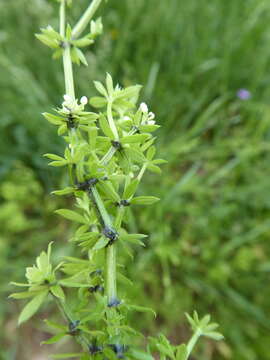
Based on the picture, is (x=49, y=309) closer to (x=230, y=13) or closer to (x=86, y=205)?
(x=86, y=205)

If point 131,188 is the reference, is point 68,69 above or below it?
above

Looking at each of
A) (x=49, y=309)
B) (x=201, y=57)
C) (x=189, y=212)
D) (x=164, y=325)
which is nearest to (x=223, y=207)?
(x=189, y=212)

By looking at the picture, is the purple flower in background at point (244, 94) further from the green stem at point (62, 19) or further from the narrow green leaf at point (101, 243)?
the narrow green leaf at point (101, 243)

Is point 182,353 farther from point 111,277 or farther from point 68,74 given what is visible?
point 68,74

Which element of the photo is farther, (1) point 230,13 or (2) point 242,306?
(1) point 230,13

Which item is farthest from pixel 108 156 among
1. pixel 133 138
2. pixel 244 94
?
pixel 244 94

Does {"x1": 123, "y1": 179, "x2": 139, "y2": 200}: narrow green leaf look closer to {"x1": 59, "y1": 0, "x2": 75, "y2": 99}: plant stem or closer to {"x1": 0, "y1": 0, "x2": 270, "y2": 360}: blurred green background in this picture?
{"x1": 59, "y1": 0, "x2": 75, "y2": 99}: plant stem

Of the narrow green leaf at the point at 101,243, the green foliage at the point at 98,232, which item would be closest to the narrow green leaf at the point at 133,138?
the green foliage at the point at 98,232

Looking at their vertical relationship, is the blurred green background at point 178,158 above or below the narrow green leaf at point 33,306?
above
